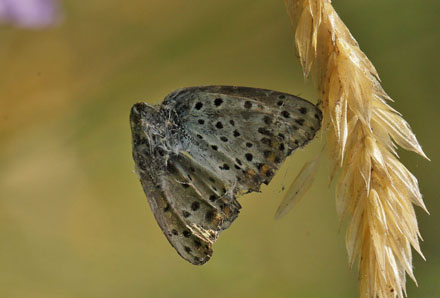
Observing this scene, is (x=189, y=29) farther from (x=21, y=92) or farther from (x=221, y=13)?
(x=21, y=92)

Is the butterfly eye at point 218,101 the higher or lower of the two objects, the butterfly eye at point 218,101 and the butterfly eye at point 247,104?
the higher

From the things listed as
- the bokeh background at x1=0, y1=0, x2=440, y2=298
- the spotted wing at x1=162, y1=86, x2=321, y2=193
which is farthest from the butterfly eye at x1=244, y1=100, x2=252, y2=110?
the bokeh background at x1=0, y1=0, x2=440, y2=298

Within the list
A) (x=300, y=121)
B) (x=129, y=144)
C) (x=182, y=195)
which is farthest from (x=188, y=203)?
(x=129, y=144)

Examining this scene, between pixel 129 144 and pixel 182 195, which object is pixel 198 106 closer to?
pixel 182 195

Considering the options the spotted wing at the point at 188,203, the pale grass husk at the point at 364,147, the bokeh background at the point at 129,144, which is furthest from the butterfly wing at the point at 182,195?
the bokeh background at the point at 129,144

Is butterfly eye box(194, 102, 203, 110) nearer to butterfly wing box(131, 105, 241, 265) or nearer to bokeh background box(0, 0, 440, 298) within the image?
butterfly wing box(131, 105, 241, 265)

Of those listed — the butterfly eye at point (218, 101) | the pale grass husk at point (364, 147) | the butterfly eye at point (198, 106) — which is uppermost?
the butterfly eye at point (198, 106)

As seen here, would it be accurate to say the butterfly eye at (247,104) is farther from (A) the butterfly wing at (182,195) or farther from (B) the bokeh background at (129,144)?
(B) the bokeh background at (129,144)
